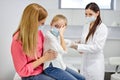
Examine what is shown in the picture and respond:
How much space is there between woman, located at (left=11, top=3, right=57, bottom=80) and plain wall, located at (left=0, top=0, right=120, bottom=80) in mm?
1395

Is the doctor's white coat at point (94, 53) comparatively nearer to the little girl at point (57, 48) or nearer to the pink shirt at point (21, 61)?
the little girl at point (57, 48)

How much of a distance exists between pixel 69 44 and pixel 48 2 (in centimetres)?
154

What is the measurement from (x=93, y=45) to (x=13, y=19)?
144 cm

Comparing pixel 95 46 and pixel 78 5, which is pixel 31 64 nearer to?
pixel 95 46

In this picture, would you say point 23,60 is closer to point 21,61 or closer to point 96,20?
point 21,61

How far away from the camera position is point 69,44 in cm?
214

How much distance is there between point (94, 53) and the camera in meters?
2.33

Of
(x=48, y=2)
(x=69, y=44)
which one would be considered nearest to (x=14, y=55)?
(x=69, y=44)

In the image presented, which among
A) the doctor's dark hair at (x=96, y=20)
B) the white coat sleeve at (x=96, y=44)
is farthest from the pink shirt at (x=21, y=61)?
the doctor's dark hair at (x=96, y=20)

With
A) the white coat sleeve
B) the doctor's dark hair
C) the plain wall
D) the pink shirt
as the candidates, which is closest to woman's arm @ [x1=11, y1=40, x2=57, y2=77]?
the pink shirt

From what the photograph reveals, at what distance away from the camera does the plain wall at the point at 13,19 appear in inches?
115

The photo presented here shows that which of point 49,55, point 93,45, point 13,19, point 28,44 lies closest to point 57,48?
point 49,55

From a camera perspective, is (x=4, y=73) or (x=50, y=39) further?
(x=4, y=73)

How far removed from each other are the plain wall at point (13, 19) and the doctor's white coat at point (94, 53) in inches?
43.8
